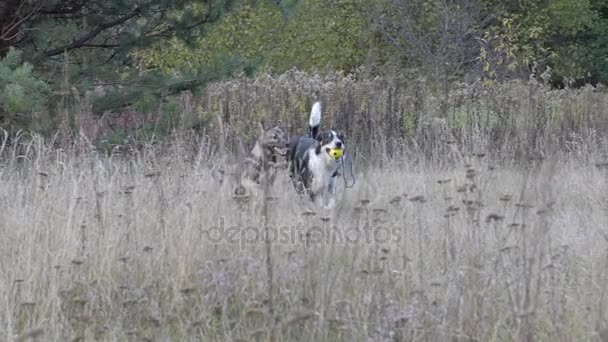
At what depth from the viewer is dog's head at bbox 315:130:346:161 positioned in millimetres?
7594

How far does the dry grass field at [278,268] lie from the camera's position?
390cm

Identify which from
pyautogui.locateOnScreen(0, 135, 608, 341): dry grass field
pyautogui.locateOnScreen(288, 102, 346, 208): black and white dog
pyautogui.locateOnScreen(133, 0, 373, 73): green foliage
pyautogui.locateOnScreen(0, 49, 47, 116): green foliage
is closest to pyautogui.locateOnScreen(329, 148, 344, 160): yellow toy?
pyautogui.locateOnScreen(288, 102, 346, 208): black and white dog

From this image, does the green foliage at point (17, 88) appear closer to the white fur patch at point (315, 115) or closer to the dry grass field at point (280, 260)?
the dry grass field at point (280, 260)

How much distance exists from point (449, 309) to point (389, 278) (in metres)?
0.50

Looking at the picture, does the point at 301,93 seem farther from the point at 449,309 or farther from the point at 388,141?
the point at 449,309

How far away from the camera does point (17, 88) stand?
7332mm

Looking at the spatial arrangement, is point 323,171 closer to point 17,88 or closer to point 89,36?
point 17,88

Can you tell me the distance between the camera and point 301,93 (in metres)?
11.6

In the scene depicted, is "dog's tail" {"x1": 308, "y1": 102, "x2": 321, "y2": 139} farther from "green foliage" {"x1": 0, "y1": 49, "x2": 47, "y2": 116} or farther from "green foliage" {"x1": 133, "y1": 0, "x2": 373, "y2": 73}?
"green foliage" {"x1": 133, "y1": 0, "x2": 373, "y2": 73}

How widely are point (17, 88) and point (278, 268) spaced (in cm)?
403

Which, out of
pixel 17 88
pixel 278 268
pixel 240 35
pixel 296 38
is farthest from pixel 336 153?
pixel 240 35

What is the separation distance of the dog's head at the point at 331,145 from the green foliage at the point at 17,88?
2539mm

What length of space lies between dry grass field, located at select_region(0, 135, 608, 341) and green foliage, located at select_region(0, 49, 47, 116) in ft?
6.59

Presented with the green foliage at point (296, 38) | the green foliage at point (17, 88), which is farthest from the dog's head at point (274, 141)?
the green foliage at point (296, 38)
